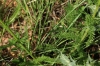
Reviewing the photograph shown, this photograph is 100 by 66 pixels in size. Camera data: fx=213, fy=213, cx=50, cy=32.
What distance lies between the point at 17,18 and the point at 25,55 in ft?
1.14

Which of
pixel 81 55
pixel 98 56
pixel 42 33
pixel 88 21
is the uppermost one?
pixel 88 21

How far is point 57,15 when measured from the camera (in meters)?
1.72

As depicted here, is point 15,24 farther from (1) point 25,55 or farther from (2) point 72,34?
(2) point 72,34

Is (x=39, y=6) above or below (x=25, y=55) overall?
above

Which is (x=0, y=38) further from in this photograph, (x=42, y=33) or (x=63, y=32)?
(x=63, y=32)

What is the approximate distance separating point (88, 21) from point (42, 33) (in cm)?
48

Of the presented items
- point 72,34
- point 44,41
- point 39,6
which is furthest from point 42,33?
point 72,34

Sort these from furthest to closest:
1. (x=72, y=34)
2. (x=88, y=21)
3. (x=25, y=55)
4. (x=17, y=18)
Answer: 1. (x=17, y=18)
2. (x=25, y=55)
3. (x=72, y=34)
4. (x=88, y=21)

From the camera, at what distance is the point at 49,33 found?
4.83ft

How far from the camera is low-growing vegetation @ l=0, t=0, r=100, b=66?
1328mm

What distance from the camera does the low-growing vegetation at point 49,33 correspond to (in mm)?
1328

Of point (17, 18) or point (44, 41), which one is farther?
point (17, 18)

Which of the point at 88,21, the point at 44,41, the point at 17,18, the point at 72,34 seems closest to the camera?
the point at 88,21

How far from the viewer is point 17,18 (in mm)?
1657
